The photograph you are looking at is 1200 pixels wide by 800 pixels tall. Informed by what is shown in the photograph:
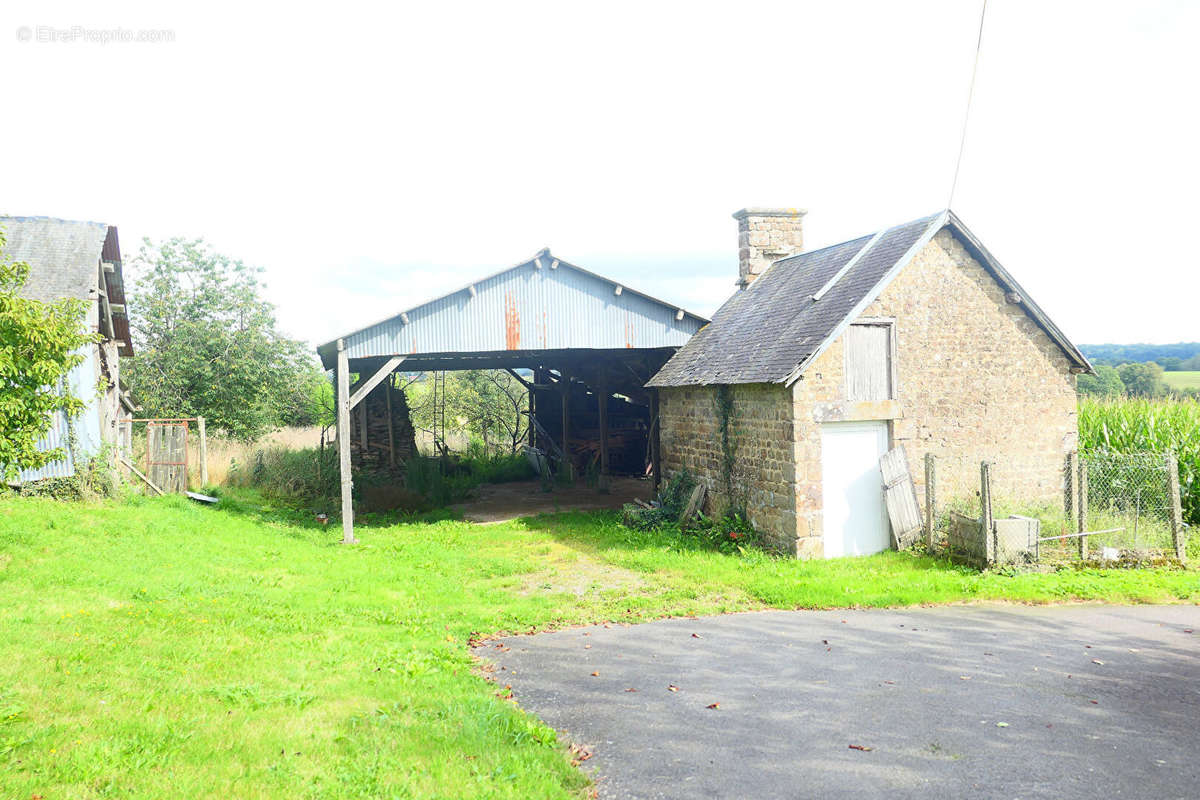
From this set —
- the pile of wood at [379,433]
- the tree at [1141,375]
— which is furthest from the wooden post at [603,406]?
the tree at [1141,375]

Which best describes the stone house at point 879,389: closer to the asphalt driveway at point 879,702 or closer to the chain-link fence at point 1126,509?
the chain-link fence at point 1126,509

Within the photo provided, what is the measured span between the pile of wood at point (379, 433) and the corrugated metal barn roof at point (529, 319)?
5.84 metres

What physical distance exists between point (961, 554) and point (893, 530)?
1.27 metres

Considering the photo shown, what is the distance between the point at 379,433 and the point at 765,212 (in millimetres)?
12178

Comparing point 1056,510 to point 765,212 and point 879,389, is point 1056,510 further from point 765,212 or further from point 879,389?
point 765,212

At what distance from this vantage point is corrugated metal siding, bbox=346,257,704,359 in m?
15.9

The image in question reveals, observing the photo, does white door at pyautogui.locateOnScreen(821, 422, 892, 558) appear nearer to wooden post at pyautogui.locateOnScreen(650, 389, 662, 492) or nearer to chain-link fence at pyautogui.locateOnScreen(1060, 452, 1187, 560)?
chain-link fence at pyautogui.locateOnScreen(1060, 452, 1187, 560)

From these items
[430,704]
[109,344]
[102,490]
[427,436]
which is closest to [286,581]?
[430,704]

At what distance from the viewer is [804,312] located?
48.2ft

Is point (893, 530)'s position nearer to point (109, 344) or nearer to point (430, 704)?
point (430, 704)

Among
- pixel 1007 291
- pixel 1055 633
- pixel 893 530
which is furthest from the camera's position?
pixel 1007 291

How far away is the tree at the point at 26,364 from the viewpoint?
10.1 m

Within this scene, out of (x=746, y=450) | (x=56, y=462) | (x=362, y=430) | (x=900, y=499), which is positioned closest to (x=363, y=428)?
(x=362, y=430)

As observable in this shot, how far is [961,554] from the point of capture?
1222 centimetres
